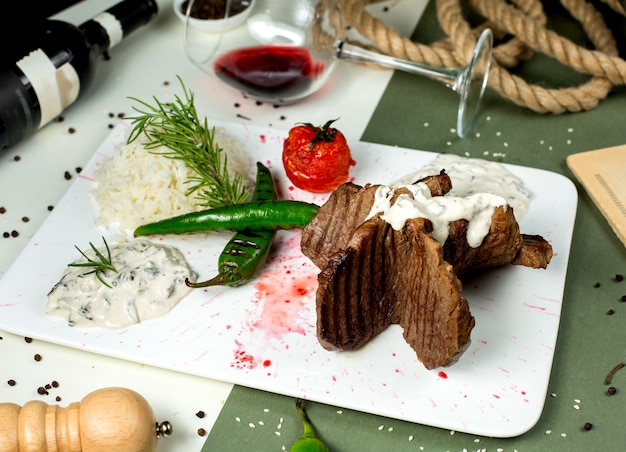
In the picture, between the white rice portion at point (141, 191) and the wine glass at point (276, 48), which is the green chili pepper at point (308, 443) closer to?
the white rice portion at point (141, 191)

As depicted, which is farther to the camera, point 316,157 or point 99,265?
point 316,157

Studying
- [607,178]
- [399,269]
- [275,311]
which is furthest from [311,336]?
[607,178]

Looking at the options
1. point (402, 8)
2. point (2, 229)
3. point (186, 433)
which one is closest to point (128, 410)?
point (186, 433)

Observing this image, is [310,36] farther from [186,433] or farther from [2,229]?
[186,433]

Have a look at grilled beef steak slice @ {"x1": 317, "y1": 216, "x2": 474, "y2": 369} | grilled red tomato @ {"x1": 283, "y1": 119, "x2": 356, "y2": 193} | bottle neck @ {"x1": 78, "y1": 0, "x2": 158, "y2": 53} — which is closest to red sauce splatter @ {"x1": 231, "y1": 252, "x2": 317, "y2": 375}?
grilled beef steak slice @ {"x1": 317, "y1": 216, "x2": 474, "y2": 369}

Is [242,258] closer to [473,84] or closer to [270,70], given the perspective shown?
[270,70]

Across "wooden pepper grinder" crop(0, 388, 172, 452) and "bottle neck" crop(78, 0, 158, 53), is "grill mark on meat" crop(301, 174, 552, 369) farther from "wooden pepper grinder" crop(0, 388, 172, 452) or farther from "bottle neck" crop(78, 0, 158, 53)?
"bottle neck" crop(78, 0, 158, 53)

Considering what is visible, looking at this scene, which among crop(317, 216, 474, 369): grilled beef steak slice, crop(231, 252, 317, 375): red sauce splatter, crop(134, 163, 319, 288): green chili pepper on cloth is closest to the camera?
crop(317, 216, 474, 369): grilled beef steak slice

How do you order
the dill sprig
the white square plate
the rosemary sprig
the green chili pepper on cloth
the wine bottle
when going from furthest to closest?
1. the wine bottle
2. the dill sprig
3. the green chili pepper on cloth
4. the rosemary sprig
5. the white square plate
